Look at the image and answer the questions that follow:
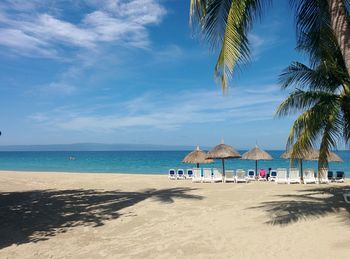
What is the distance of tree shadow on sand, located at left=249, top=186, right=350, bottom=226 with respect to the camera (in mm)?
8375

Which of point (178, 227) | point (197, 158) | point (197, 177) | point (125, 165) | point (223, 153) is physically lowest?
point (178, 227)

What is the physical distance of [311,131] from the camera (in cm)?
978

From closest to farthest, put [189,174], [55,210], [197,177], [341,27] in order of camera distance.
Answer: [341,27], [55,210], [197,177], [189,174]

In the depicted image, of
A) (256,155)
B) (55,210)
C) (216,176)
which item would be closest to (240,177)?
(216,176)

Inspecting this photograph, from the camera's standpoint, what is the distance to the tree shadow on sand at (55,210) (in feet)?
25.2

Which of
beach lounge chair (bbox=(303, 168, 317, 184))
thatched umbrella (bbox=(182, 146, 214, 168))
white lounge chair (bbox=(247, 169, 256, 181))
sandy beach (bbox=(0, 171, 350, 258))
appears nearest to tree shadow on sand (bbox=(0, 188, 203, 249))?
sandy beach (bbox=(0, 171, 350, 258))

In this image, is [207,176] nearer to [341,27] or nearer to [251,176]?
[251,176]

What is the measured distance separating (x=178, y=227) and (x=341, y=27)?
192 inches

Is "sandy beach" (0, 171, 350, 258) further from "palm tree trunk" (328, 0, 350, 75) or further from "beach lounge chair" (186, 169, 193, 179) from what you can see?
"beach lounge chair" (186, 169, 193, 179)

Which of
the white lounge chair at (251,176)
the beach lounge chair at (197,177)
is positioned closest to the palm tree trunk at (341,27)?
the beach lounge chair at (197,177)

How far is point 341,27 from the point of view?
5270 mm

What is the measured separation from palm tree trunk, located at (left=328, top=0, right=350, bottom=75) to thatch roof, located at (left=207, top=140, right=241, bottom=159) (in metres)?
14.3

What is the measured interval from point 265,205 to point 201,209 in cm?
175

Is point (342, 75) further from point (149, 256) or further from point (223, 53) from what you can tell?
point (149, 256)
